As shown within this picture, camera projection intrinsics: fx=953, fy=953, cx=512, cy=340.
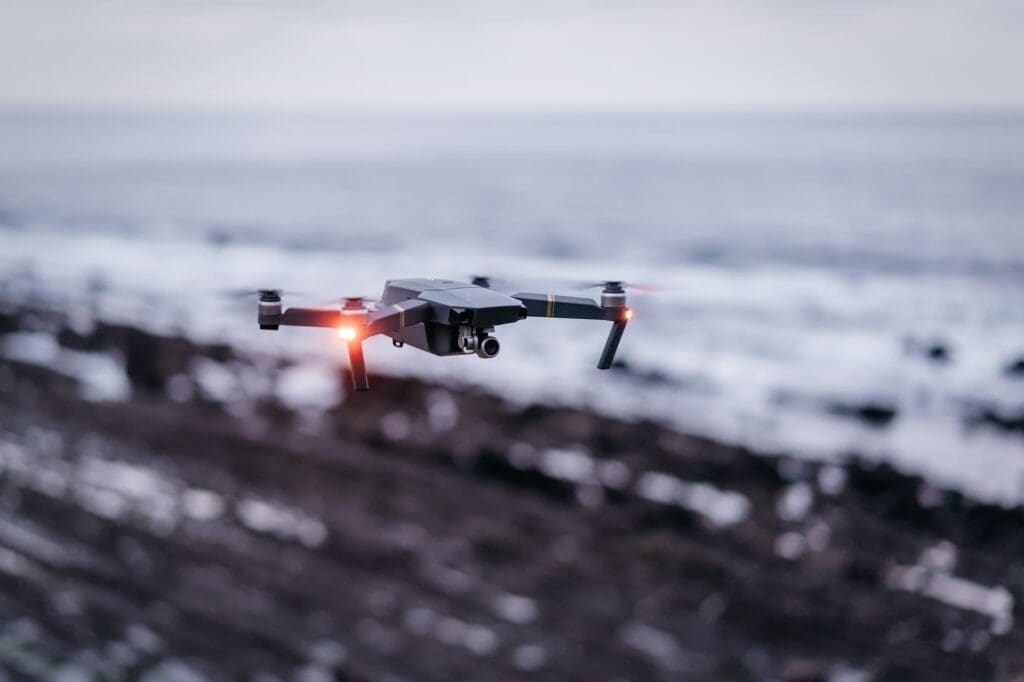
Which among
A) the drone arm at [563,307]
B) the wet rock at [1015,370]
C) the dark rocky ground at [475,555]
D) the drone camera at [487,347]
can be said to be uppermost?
the drone arm at [563,307]

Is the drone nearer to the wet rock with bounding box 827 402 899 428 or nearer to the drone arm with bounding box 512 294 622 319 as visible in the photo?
the drone arm with bounding box 512 294 622 319

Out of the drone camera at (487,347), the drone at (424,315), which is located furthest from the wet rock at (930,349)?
the drone camera at (487,347)

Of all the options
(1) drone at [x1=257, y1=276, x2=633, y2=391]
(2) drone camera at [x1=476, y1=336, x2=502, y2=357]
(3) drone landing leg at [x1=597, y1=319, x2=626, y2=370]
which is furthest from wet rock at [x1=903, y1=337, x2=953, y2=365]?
(2) drone camera at [x1=476, y1=336, x2=502, y2=357]

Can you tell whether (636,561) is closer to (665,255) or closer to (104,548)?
(104,548)

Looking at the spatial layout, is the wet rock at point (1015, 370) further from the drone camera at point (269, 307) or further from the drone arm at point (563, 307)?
the drone camera at point (269, 307)

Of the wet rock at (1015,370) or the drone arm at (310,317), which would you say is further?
the wet rock at (1015,370)

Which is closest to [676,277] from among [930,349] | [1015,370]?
[930,349]
